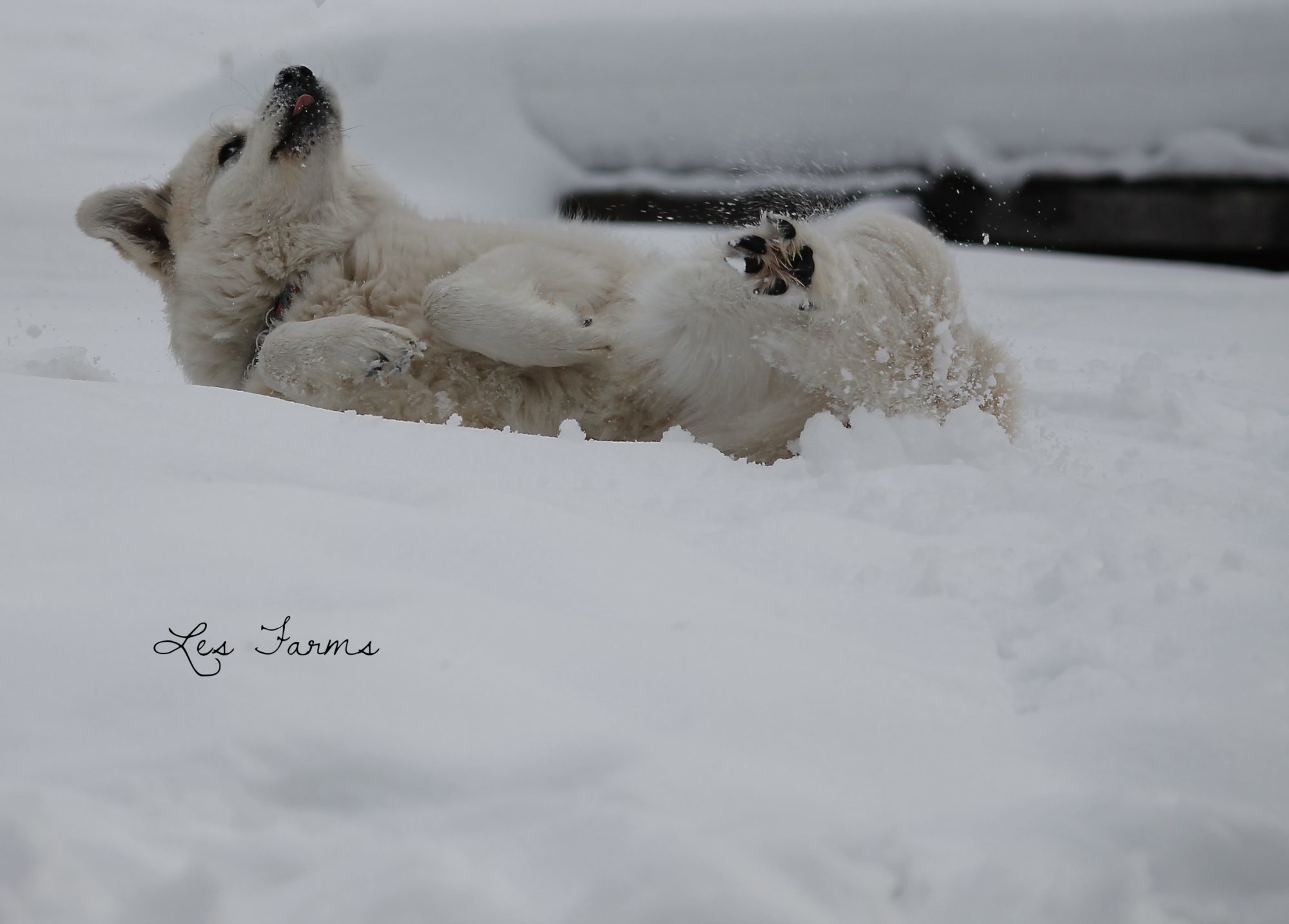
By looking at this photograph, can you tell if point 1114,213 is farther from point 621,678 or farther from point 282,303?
point 621,678

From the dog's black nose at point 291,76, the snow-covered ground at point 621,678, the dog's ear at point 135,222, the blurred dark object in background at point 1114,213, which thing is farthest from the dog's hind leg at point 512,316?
the blurred dark object in background at point 1114,213

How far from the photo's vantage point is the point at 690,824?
3.55ft

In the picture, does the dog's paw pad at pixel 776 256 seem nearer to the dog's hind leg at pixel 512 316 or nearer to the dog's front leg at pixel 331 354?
A: the dog's hind leg at pixel 512 316

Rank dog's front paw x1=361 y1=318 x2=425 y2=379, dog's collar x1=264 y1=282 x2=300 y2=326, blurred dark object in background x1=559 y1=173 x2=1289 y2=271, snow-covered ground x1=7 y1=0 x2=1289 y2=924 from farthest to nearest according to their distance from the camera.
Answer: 1. blurred dark object in background x1=559 y1=173 x2=1289 y2=271
2. dog's collar x1=264 y1=282 x2=300 y2=326
3. dog's front paw x1=361 y1=318 x2=425 y2=379
4. snow-covered ground x1=7 y1=0 x2=1289 y2=924

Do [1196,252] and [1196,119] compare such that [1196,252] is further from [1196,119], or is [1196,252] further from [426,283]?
[426,283]

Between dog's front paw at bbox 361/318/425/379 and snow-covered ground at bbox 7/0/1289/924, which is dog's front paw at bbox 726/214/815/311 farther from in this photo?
dog's front paw at bbox 361/318/425/379

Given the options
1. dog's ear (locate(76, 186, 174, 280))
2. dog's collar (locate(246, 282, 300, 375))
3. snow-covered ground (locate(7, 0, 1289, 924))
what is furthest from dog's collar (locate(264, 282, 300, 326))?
snow-covered ground (locate(7, 0, 1289, 924))

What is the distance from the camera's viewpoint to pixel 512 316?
3172mm

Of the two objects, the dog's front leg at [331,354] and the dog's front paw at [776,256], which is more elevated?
the dog's front paw at [776,256]

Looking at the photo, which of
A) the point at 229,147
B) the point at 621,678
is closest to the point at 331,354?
the point at 229,147

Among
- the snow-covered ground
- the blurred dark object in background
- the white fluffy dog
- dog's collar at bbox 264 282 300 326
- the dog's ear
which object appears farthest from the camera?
the blurred dark object in background

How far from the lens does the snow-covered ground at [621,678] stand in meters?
1.03

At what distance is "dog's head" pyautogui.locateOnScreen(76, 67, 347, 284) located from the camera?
146 inches

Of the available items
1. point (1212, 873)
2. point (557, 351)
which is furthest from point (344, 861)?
point (557, 351)
